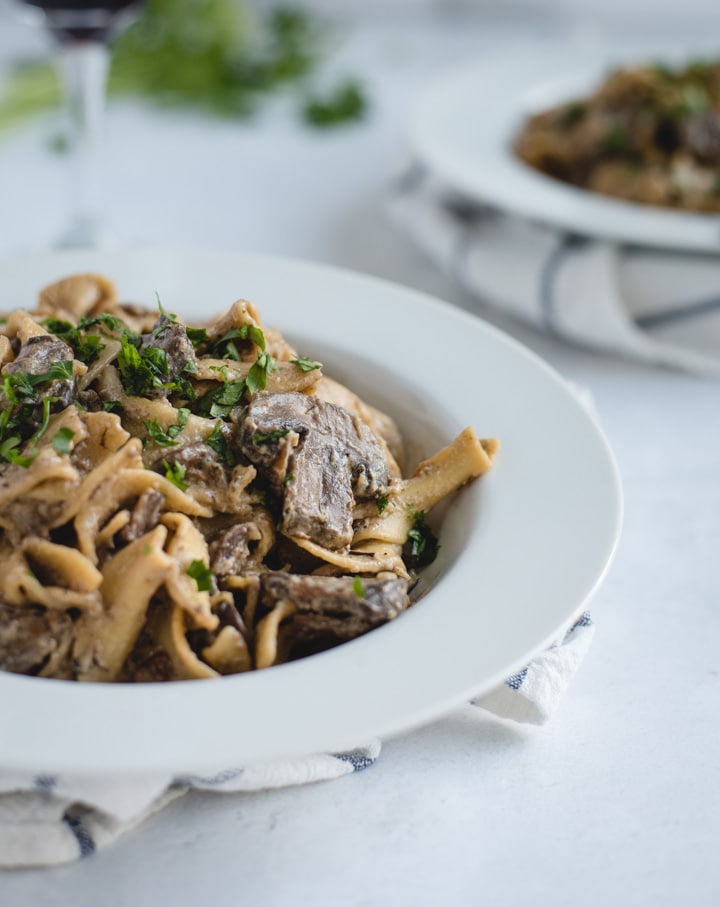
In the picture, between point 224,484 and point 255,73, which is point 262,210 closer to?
point 255,73

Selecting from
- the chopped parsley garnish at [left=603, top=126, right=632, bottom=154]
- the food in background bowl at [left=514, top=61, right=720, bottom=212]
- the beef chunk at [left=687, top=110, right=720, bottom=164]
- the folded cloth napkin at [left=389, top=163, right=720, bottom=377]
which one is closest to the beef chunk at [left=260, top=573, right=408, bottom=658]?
the folded cloth napkin at [left=389, top=163, right=720, bottom=377]

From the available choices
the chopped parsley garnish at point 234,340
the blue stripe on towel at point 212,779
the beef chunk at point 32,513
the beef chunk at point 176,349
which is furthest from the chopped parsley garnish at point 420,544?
the beef chunk at point 32,513

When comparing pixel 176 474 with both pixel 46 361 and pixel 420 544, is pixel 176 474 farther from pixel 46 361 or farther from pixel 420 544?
pixel 420 544

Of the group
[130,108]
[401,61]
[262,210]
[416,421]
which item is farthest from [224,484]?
[401,61]

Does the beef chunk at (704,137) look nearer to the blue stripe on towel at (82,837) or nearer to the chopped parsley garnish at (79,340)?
the chopped parsley garnish at (79,340)

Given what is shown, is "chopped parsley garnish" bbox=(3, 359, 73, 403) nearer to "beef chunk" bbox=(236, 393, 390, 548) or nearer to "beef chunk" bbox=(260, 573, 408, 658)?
"beef chunk" bbox=(236, 393, 390, 548)
